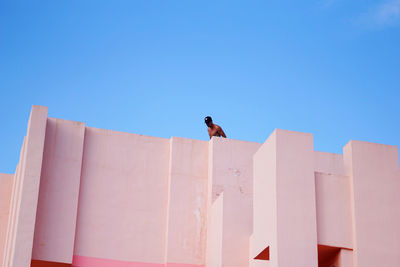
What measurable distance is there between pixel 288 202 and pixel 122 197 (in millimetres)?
6603

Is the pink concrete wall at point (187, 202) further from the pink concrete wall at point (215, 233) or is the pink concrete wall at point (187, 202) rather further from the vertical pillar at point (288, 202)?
the vertical pillar at point (288, 202)

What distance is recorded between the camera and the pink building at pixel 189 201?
14.0m

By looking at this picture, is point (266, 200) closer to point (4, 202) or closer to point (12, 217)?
point (12, 217)

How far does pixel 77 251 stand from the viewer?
1833 centimetres

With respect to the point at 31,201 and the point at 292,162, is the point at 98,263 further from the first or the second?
the point at 292,162

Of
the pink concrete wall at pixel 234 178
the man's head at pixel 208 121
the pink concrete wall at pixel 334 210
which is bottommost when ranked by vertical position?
the pink concrete wall at pixel 334 210

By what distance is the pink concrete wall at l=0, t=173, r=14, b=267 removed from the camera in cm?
2020

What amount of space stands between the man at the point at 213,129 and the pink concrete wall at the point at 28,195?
16.7 feet

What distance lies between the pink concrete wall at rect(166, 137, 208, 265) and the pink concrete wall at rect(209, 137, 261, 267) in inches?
14.9

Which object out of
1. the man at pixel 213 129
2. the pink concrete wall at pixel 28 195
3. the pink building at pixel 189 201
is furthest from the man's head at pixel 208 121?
the pink concrete wall at pixel 28 195

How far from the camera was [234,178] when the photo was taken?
1977 centimetres

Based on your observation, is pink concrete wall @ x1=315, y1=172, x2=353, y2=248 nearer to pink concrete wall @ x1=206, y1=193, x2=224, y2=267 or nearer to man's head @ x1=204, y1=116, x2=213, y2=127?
pink concrete wall @ x1=206, y1=193, x2=224, y2=267

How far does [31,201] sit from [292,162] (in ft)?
22.9

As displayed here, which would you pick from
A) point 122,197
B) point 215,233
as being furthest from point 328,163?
point 122,197
